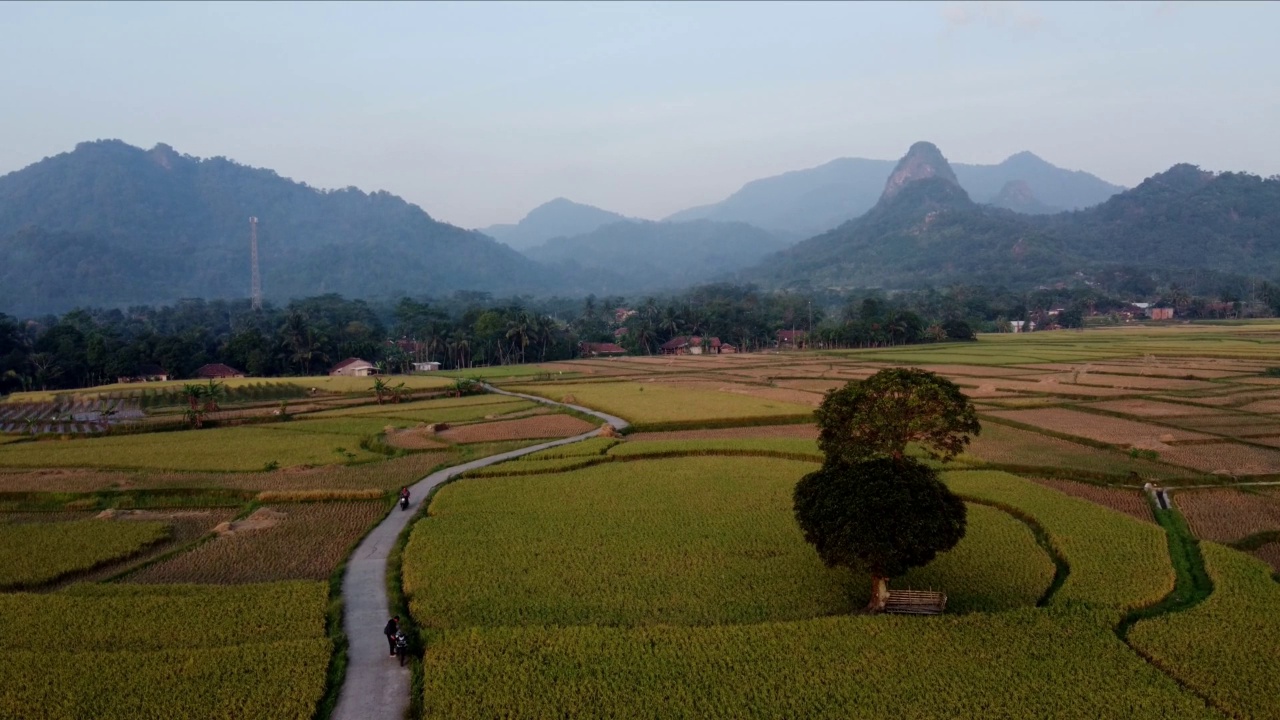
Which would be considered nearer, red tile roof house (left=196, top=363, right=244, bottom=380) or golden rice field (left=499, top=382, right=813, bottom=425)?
golden rice field (left=499, top=382, right=813, bottom=425)

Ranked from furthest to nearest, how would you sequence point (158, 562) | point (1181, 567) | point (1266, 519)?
point (1266, 519) → point (158, 562) → point (1181, 567)

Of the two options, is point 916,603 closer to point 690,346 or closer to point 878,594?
point 878,594

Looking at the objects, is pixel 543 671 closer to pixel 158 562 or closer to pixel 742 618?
pixel 742 618

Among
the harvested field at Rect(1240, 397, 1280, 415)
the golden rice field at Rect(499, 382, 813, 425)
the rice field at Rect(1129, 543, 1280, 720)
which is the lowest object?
the rice field at Rect(1129, 543, 1280, 720)

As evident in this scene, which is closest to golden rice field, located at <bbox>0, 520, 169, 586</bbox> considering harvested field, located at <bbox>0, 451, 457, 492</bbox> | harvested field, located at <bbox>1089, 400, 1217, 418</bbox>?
harvested field, located at <bbox>0, 451, 457, 492</bbox>

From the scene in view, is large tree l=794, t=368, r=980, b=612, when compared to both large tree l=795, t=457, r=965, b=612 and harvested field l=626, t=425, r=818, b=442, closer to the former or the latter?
large tree l=795, t=457, r=965, b=612

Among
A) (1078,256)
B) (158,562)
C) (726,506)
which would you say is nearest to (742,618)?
(726,506)

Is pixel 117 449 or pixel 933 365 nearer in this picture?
pixel 117 449
